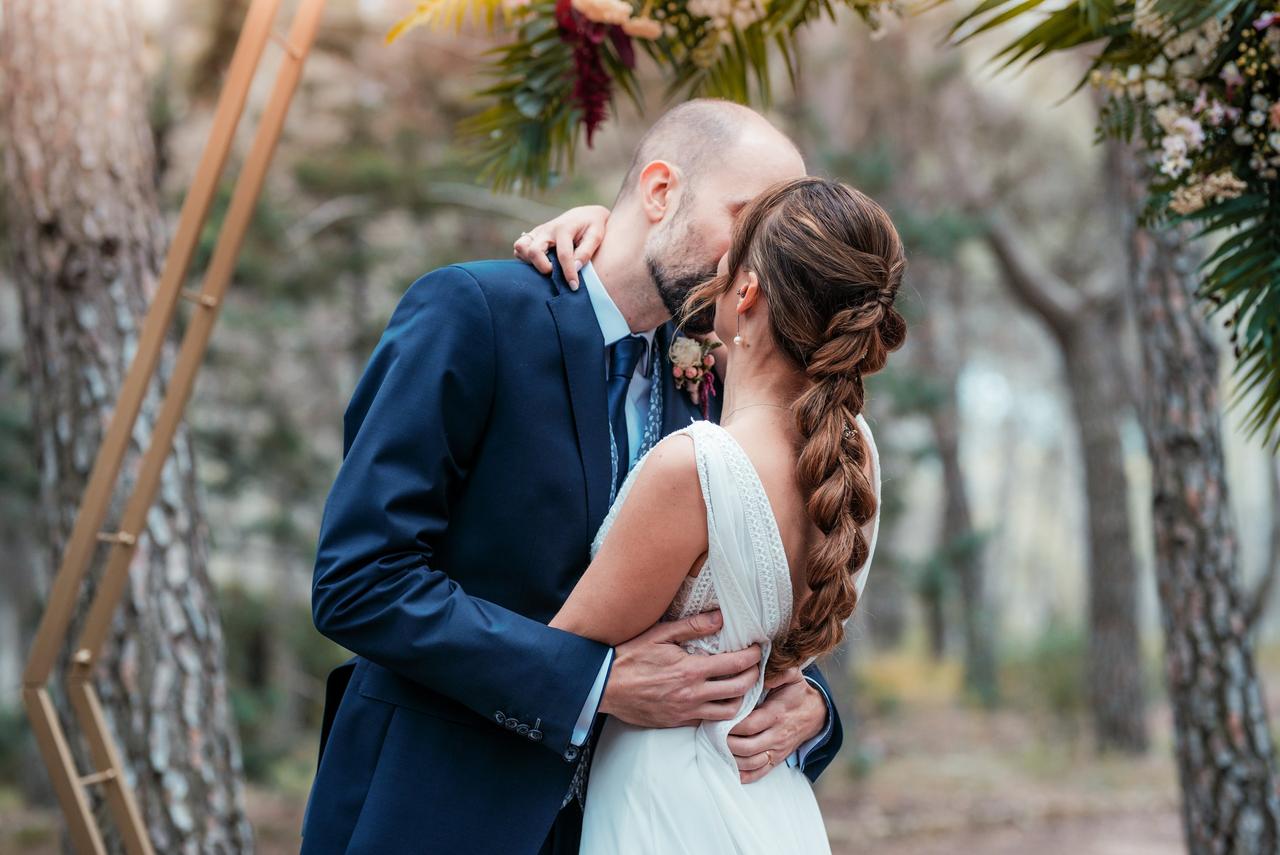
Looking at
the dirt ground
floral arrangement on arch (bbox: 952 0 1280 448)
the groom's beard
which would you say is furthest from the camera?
the dirt ground

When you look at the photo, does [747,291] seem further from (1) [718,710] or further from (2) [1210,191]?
(2) [1210,191]

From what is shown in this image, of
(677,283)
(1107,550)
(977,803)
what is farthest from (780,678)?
(1107,550)

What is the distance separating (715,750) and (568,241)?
3.50ft

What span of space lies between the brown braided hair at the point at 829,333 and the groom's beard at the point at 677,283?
0.76ft

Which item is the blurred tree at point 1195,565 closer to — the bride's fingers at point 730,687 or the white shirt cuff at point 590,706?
the bride's fingers at point 730,687

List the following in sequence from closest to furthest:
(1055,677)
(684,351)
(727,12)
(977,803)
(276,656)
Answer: (684,351) → (727,12) → (977,803) → (276,656) → (1055,677)

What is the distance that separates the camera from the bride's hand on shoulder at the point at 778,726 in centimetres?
212

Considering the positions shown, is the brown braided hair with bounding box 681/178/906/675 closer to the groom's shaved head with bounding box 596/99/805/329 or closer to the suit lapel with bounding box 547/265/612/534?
the groom's shaved head with bounding box 596/99/805/329

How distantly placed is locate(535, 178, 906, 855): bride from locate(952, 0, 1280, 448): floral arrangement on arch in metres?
0.86

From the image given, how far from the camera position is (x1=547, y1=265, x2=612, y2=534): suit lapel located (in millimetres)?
2188

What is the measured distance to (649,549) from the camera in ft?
6.36

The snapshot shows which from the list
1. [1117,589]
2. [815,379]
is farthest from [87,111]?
[1117,589]

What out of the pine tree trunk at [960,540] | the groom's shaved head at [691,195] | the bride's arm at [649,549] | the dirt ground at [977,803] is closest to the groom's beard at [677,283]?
the groom's shaved head at [691,195]

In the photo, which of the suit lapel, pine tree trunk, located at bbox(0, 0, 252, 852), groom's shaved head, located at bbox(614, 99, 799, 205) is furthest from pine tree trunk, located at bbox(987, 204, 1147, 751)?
the suit lapel
